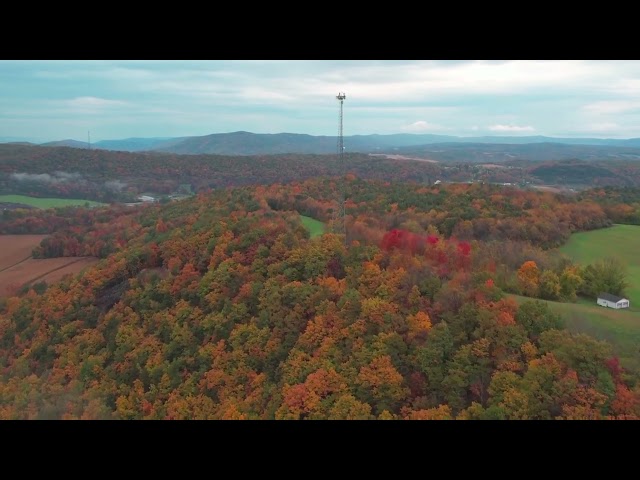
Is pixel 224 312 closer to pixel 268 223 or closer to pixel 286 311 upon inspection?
pixel 286 311

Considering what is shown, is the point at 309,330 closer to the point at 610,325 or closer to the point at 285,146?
the point at 610,325

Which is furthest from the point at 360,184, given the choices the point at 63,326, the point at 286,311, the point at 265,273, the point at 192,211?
the point at 63,326

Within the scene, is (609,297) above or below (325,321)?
above

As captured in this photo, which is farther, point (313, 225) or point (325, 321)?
point (313, 225)

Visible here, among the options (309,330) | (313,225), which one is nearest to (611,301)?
(309,330)

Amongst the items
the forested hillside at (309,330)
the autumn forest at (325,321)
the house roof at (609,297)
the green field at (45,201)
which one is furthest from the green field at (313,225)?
the green field at (45,201)

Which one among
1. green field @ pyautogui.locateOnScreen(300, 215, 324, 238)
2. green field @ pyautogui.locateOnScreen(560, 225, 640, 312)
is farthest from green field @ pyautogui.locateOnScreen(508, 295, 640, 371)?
green field @ pyautogui.locateOnScreen(300, 215, 324, 238)
